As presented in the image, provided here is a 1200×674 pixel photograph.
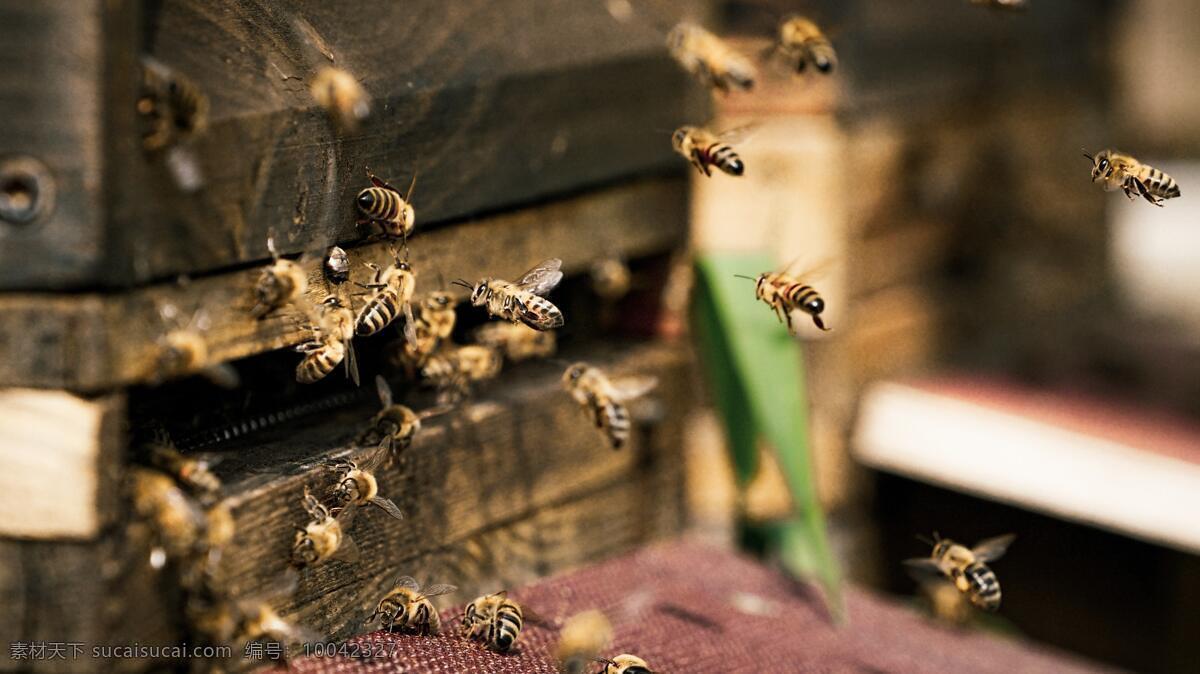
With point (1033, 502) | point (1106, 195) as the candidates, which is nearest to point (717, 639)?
point (1033, 502)

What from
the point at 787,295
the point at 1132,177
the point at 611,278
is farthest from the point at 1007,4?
the point at 611,278

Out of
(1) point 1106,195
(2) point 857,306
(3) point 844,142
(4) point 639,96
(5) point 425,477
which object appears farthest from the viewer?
(1) point 1106,195

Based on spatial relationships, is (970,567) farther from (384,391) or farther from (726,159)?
(384,391)

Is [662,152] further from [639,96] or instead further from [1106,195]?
[1106,195]

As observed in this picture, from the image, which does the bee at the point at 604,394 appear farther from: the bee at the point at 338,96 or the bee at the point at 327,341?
the bee at the point at 338,96

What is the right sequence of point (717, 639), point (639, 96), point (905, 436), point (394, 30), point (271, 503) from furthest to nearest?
point (905, 436)
point (639, 96)
point (717, 639)
point (394, 30)
point (271, 503)

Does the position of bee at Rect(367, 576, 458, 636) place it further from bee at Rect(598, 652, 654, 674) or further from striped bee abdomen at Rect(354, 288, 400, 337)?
striped bee abdomen at Rect(354, 288, 400, 337)
